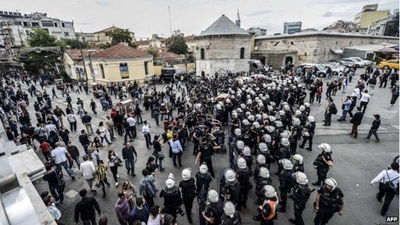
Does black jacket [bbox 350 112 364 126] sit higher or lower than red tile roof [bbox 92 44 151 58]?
lower

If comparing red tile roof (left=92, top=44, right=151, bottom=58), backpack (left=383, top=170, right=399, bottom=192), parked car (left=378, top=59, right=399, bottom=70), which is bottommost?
backpack (left=383, top=170, right=399, bottom=192)

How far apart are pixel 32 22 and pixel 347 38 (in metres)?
75.6

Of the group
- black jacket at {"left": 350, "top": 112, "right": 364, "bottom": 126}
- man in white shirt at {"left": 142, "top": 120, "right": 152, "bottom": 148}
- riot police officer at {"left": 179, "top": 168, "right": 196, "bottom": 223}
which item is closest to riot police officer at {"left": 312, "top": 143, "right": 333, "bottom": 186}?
riot police officer at {"left": 179, "top": 168, "right": 196, "bottom": 223}

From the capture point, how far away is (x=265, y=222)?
190 inches

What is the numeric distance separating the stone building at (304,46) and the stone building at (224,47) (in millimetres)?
7908

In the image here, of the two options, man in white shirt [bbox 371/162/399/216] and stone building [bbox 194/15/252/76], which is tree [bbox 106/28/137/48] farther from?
man in white shirt [bbox 371/162/399/216]

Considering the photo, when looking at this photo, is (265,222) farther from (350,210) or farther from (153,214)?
(350,210)

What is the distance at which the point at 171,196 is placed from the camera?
4.97m

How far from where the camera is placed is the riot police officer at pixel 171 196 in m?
4.96

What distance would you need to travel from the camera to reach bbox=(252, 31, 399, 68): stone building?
3316cm

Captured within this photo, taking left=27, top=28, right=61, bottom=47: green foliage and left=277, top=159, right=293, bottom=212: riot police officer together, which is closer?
left=277, top=159, right=293, bottom=212: riot police officer

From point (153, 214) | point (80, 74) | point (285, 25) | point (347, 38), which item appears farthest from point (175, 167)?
point (285, 25)

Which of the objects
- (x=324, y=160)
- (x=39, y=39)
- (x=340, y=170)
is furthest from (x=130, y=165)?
(x=39, y=39)

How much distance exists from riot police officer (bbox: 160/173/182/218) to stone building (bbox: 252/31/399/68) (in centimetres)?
3532
